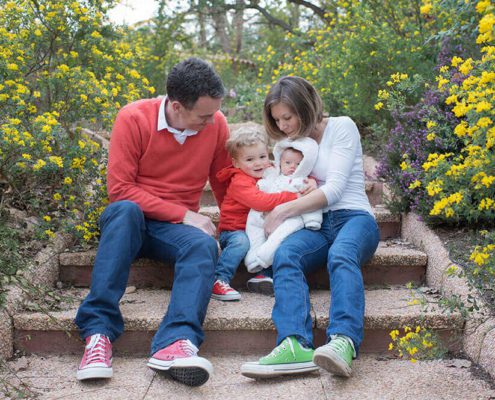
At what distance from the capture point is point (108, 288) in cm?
275

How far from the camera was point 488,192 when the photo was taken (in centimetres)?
246

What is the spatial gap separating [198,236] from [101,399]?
34.5 inches

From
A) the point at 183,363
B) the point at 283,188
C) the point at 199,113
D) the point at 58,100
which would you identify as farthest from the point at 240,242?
the point at 58,100

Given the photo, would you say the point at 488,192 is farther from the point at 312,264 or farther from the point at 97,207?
the point at 97,207

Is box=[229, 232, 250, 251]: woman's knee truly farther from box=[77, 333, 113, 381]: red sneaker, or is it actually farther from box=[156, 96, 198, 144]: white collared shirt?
box=[77, 333, 113, 381]: red sneaker

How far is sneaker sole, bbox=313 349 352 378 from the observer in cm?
242

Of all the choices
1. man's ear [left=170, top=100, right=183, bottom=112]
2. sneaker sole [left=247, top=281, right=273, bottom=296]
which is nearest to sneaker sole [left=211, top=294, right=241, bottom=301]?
sneaker sole [left=247, top=281, right=273, bottom=296]

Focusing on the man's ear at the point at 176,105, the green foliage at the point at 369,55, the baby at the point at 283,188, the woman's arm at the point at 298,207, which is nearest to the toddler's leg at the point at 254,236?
the baby at the point at 283,188

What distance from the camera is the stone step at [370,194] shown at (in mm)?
4559

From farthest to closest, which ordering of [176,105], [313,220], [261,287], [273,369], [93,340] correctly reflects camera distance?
1. [261,287]
2. [313,220]
3. [176,105]
4. [93,340]
5. [273,369]

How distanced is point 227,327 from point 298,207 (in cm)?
69

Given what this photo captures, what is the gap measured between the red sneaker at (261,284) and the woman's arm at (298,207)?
10.4 inches

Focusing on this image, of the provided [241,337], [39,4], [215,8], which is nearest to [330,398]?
[241,337]

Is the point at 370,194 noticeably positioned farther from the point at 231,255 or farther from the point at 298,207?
the point at 231,255
